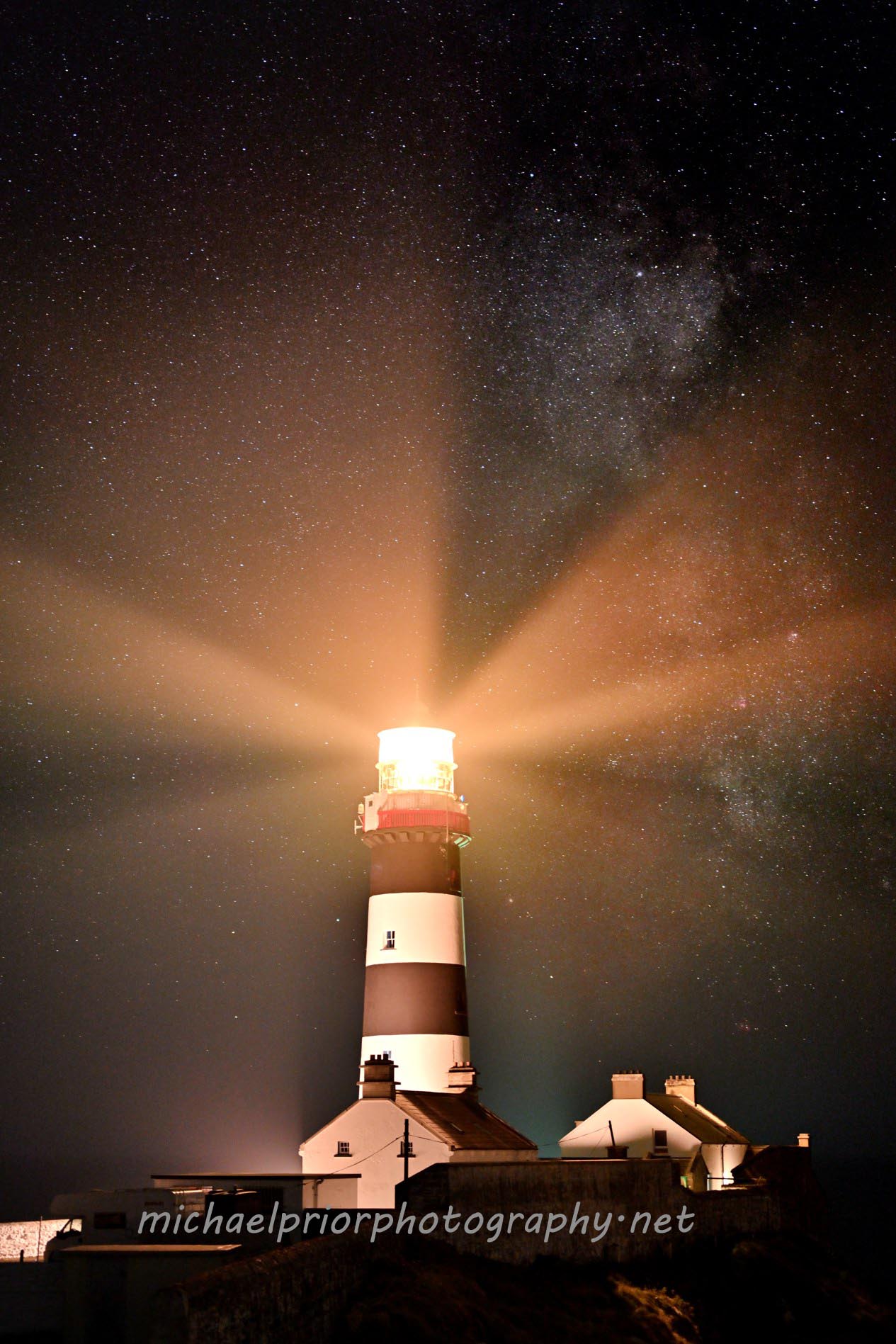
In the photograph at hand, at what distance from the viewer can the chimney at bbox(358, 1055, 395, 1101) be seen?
26.1 meters

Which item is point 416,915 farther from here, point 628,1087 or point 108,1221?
point 108,1221

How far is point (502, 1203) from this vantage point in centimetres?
2258

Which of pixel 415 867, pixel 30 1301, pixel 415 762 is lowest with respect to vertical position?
pixel 30 1301

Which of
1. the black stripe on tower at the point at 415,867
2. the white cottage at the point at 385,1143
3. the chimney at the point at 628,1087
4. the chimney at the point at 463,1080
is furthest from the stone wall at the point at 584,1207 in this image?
the black stripe on tower at the point at 415,867

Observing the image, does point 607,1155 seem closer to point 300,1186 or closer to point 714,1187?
point 714,1187

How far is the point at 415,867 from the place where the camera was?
100 feet

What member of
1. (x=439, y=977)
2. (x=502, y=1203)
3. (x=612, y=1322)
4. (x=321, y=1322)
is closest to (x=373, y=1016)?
(x=439, y=977)

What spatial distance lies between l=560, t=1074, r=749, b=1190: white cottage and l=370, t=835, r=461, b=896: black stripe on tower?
6.35 m

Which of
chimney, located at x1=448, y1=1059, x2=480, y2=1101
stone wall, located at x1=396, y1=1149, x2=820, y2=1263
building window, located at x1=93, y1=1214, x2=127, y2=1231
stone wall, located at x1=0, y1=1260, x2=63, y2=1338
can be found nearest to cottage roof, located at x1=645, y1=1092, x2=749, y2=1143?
stone wall, located at x1=396, y1=1149, x2=820, y2=1263

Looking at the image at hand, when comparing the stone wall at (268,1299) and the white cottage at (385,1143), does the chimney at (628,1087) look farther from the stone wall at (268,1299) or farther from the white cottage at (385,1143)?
the stone wall at (268,1299)

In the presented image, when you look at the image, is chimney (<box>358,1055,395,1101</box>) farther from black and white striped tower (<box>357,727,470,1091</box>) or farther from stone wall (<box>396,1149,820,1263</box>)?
stone wall (<box>396,1149,820,1263</box>)

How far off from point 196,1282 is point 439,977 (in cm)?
1593

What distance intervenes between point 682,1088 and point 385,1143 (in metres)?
13.8

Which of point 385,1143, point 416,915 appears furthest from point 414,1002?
point 385,1143
